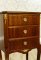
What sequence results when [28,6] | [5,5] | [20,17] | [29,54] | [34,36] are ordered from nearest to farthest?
1. [20,17]
2. [34,36]
3. [5,5]
4. [28,6]
5. [29,54]

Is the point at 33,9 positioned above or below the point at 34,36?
above

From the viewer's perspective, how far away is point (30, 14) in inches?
61.9

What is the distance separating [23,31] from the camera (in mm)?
1562

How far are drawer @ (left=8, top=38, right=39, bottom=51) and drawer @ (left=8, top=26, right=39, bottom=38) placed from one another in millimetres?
57

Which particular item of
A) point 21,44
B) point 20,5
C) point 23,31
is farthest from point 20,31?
point 20,5

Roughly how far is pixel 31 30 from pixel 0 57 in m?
0.67

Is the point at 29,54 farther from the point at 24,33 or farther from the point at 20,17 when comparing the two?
the point at 20,17

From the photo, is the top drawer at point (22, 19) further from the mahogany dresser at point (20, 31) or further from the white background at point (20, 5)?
the white background at point (20, 5)

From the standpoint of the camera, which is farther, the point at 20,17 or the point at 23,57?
the point at 23,57

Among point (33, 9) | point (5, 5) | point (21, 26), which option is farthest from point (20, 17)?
A: point (33, 9)

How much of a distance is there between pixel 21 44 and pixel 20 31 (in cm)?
15

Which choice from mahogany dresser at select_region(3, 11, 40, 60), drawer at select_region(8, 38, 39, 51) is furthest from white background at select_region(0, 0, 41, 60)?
drawer at select_region(8, 38, 39, 51)

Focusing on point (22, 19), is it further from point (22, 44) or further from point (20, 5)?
point (20, 5)

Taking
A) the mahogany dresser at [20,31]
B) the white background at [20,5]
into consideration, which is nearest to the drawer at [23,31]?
the mahogany dresser at [20,31]
